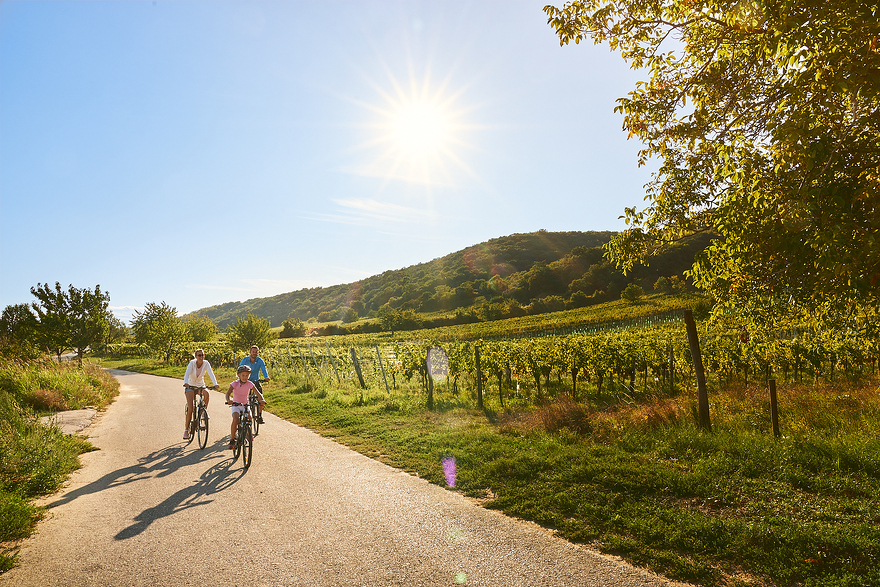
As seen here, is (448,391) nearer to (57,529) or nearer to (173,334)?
(57,529)

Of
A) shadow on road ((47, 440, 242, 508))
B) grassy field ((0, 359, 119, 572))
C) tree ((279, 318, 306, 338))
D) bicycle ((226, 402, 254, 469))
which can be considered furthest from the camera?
tree ((279, 318, 306, 338))

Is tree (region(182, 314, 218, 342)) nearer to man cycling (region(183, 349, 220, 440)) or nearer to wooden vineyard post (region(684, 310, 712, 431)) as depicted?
man cycling (region(183, 349, 220, 440))

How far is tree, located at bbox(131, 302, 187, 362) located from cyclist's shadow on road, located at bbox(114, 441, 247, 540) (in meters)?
39.4

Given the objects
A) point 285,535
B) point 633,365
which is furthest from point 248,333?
point 285,535

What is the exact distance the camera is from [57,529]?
214 inches

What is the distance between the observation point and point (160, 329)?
41312mm

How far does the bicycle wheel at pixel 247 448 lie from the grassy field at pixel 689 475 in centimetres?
209

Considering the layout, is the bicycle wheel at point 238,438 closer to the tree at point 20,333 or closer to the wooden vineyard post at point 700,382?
the wooden vineyard post at point 700,382

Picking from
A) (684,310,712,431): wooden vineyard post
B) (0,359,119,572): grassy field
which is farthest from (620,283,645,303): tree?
(0,359,119,572): grassy field

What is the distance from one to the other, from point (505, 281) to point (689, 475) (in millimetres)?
116552

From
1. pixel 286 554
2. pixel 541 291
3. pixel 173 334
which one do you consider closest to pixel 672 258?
pixel 541 291

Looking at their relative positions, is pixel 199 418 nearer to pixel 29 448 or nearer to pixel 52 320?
pixel 29 448

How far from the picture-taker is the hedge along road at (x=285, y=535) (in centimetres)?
406

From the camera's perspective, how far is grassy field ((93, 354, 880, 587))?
13.1ft
